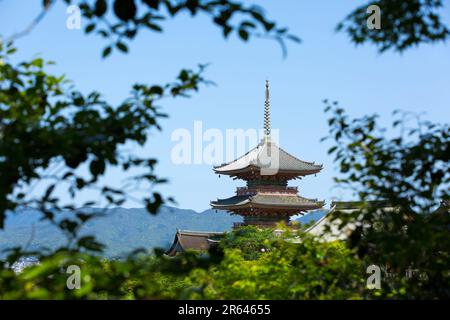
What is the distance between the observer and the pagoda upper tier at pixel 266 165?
1325 inches

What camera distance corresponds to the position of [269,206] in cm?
3253

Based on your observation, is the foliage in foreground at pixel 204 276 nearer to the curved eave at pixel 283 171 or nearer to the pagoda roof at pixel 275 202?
the pagoda roof at pixel 275 202

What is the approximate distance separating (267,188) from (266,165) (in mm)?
1263

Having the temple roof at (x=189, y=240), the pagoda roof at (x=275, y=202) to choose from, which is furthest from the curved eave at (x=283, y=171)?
the temple roof at (x=189, y=240)

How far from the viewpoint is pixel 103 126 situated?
9.37ft

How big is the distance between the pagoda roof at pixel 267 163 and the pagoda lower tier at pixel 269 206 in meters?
1.26

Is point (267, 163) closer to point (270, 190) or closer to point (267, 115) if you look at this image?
point (270, 190)

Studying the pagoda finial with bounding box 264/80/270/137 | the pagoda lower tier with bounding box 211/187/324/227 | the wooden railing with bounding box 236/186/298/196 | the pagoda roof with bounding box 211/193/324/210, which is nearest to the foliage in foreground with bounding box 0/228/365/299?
the pagoda roof with bounding box 211/193/324/210

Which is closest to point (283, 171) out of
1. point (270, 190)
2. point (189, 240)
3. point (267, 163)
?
point (267, 163)

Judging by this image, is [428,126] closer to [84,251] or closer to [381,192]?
[381,192]

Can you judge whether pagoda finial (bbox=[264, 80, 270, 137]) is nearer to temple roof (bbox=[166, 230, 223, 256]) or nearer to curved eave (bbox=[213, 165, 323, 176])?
curved eave (bbox=[213, 165, 323, 176])

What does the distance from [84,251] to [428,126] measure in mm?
1999

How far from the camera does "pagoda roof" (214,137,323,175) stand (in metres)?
33.6

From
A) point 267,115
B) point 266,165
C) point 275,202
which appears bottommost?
point 275,202
